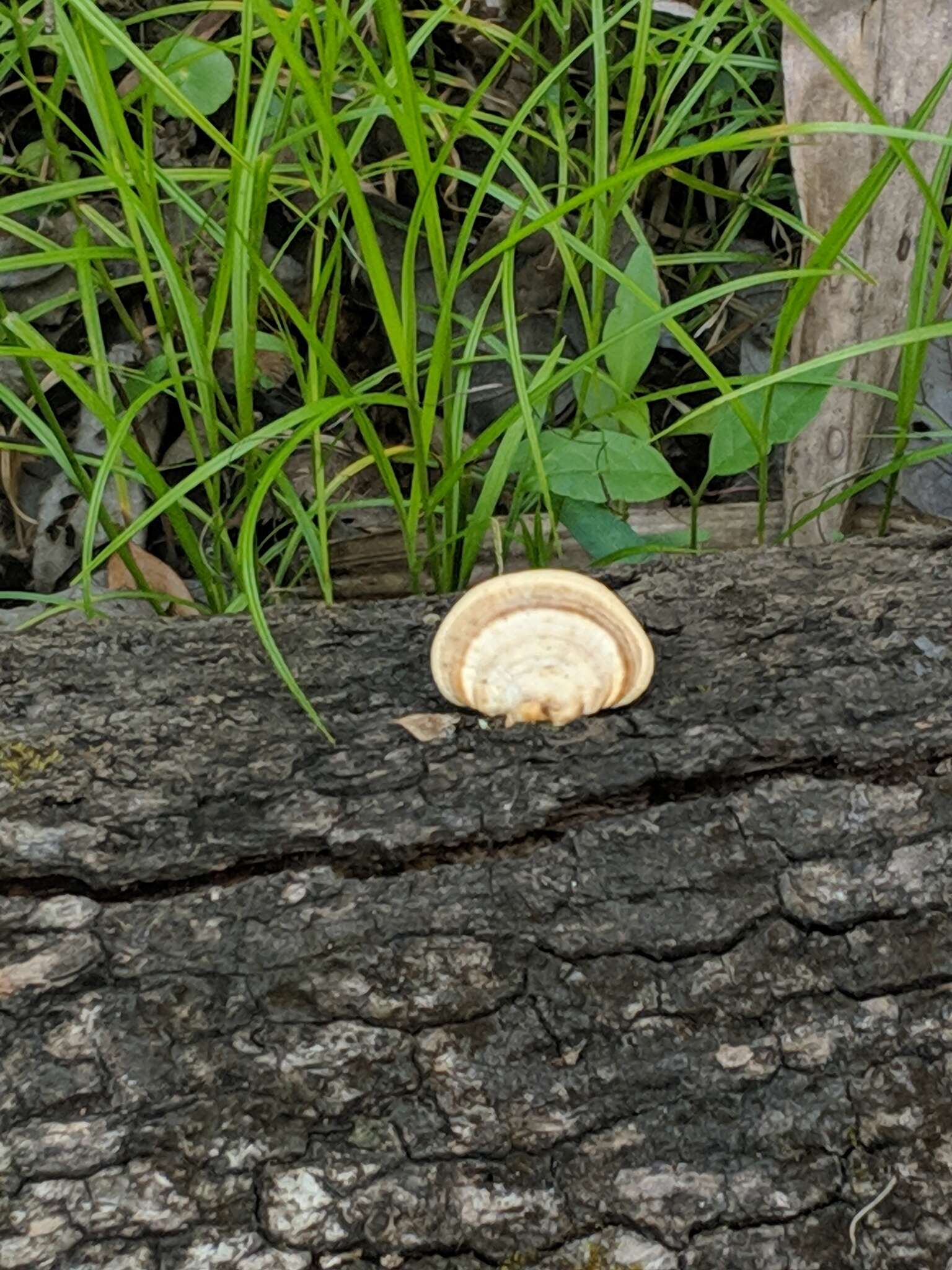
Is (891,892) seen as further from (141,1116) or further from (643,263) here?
(643,263)

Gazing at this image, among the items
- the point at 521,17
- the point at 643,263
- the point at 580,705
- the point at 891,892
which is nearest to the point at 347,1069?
the point at 580,705

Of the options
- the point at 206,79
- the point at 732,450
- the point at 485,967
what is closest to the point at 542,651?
the point at 485,967

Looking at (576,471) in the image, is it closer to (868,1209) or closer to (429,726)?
(429,726)

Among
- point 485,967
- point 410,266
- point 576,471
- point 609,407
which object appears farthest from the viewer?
point 609,407

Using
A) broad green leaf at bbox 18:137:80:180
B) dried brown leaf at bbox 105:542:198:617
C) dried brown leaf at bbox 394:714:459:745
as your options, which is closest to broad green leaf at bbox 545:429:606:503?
dried brown leaf at bbox 394:714:459:745

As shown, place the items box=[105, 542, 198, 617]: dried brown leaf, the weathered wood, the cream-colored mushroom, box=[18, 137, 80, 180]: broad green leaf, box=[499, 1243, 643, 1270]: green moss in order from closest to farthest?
box=[499, 1243, 643, 1270]: green moss
the cream-colored mushroom
the weathered wood
box=[105, 542, 198, 617]: dried brown leaf
box=[18, 137, 80, 180]: broad green leaf

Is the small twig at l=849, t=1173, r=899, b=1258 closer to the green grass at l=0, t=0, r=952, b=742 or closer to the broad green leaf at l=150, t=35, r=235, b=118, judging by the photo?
the green grass at l=0, t=0, r=952, b=742
